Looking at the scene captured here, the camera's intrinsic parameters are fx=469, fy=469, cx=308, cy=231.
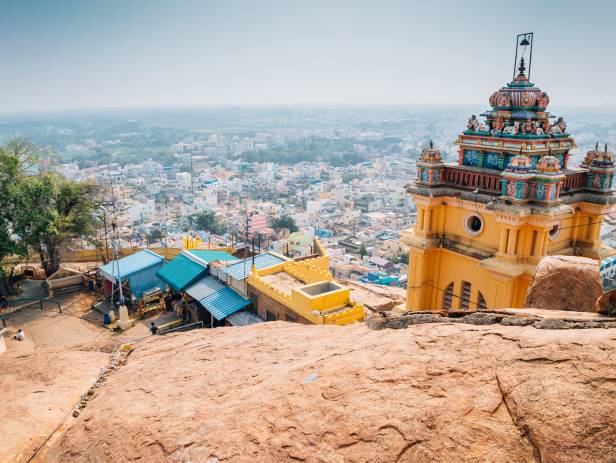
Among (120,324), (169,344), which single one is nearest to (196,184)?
(120,324)

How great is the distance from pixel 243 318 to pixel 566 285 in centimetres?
1171

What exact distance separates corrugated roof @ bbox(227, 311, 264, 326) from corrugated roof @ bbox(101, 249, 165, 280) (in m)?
Result: 6.20

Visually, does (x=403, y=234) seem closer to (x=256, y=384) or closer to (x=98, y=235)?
(x=256, y=384)

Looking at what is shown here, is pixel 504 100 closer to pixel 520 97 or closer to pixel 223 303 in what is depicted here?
pixel 520 97

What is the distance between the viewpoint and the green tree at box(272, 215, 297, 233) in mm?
73500

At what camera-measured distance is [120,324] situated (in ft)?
60.6

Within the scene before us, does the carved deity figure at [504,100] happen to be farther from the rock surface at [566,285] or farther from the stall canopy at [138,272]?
the stall canopy at [138,272]

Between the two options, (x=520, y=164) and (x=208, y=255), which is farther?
(x=208, y=255)

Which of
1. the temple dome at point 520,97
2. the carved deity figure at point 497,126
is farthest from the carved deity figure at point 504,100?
the carved deity figure at point 497,126

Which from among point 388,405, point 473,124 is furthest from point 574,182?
point 388,405

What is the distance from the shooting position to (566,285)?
8328 mm

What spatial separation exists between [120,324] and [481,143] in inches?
583

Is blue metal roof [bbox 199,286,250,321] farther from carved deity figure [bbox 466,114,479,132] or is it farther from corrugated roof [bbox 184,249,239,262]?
carved deity figure [bbox 466,114,479,132]

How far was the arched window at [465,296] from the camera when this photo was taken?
15050 millimetres
